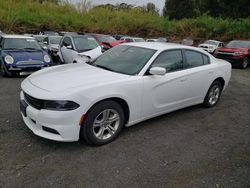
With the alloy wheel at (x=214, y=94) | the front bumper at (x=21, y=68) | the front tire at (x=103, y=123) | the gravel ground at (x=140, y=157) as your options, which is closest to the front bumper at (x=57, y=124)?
the front tire at (x=103, y=123)

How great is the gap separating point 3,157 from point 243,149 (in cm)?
357

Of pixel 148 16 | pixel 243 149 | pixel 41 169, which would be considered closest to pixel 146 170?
pixel 41 169

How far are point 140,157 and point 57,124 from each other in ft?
4.09

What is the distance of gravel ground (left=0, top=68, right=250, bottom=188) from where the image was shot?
297 cm

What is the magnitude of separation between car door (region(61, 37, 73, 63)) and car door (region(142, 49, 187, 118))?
553 centimetres

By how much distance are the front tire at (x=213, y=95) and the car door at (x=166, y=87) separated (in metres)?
1.05

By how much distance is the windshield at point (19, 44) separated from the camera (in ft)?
29.2

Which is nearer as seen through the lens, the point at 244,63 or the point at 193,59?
the point at 193,59

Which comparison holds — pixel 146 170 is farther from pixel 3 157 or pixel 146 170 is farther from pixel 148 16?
pixel 148 16

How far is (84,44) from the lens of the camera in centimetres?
976

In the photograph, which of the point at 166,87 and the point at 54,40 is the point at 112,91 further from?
the point at 54,40

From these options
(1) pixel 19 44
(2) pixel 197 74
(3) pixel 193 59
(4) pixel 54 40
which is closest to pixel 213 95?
(2) pixel 197 74

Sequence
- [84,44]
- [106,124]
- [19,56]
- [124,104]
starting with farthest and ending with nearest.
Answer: [84,44], [19,56], [124,104], [106,124]

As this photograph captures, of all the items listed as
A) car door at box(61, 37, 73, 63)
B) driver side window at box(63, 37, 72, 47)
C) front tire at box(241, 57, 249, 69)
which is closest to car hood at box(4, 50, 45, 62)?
car door at box(61, 37, 73, 63)
